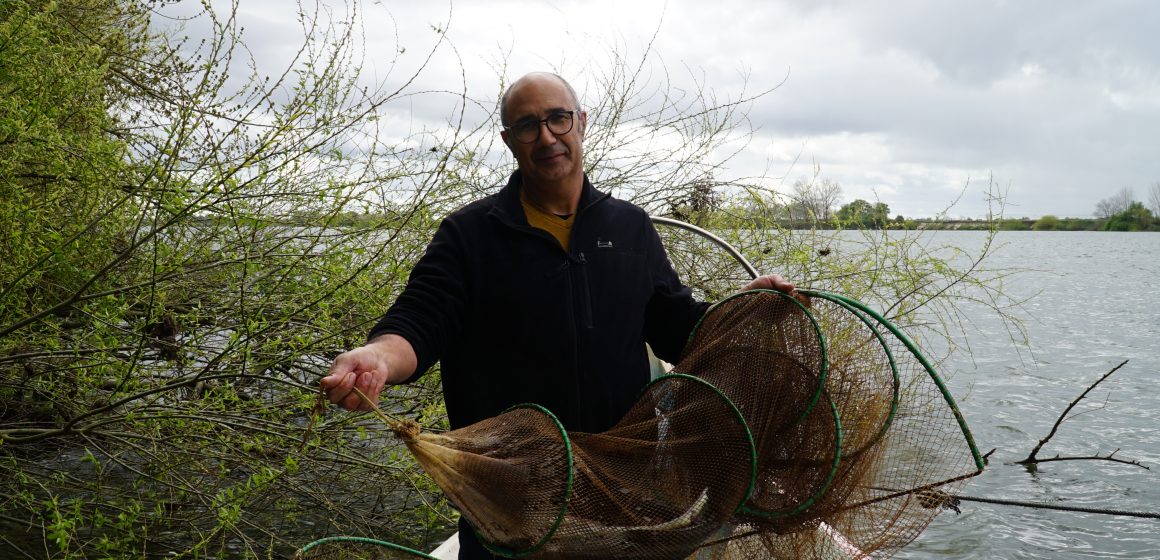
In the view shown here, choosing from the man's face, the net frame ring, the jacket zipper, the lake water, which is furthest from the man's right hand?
the lake water

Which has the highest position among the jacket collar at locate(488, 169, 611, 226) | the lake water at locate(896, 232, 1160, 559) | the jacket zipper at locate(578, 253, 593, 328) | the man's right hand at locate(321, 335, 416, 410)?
the jacket collar at locate(488, 169, 611, 226)

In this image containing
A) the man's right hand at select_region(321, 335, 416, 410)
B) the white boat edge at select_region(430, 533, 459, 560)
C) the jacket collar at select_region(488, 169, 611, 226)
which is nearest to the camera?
the man's right hand at select_region(321, 335, 416, 410)

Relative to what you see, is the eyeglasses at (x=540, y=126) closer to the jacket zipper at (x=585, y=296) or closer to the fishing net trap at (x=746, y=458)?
the jacket zipper at (x=585, y=296)

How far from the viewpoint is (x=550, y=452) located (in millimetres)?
2133

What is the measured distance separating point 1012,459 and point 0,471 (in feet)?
38.1

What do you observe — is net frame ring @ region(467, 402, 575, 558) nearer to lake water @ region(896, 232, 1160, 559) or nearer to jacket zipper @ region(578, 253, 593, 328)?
jacket zipper @ region(578, 253, 593, 328)

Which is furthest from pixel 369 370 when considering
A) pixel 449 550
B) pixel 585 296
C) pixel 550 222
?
pixel 449 550

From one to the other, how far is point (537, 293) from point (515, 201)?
12.6 inches

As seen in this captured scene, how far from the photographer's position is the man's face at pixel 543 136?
276cm

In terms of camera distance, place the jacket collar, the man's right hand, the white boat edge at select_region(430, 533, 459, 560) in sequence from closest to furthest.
A: 1. the man's right hand
2. the jacket collar
3. the white boat edge at select_region(430, 533, 459, 560)

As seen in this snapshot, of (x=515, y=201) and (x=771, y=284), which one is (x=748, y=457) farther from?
(x=515, y=201)

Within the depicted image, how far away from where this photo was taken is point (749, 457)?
7.60ft

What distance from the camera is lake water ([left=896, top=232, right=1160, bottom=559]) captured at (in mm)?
9820

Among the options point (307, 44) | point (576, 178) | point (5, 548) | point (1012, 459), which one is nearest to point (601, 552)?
point (576, 178)
